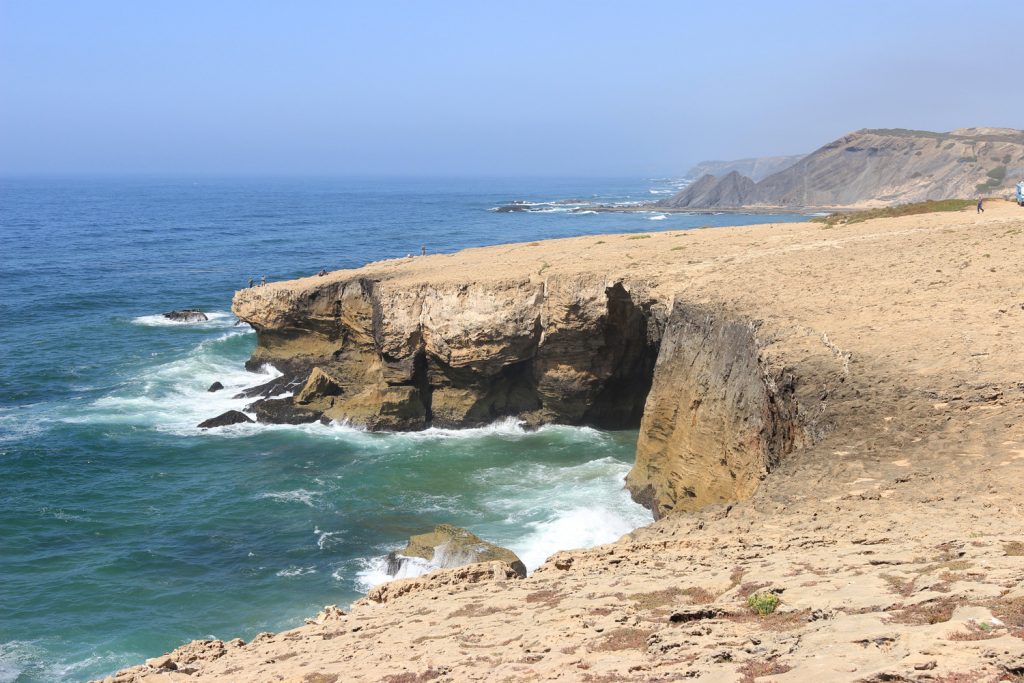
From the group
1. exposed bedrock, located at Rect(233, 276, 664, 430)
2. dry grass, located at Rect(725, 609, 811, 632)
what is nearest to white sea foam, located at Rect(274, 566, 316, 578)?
exposed bedrock, located at Rect(233, 276, 664, 430)

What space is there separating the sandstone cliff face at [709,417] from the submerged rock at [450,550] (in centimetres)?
496

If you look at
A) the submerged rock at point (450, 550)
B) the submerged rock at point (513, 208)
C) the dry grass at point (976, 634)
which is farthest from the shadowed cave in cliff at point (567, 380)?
the submerged rock at point (513, 208)

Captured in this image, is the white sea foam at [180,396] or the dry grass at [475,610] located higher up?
the dry grass at [475,610]

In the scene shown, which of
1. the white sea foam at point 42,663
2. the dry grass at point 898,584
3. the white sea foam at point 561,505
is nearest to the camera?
the dry grass at point 898,584

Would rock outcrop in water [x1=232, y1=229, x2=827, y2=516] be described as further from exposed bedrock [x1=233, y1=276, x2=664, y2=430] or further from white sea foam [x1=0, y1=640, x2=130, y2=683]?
white sea foam [x1=0, y1=640, x2=130, y2=683]

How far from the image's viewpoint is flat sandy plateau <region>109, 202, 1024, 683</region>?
8.32 m

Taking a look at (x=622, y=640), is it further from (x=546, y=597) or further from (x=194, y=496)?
(x=194, y=496)

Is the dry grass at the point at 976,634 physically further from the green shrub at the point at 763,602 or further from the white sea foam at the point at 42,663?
the white sea foam at the point at 42,663

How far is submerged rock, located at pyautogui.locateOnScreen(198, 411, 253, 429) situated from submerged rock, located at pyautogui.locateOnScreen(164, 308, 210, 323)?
21.2 m

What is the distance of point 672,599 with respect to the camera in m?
10.9

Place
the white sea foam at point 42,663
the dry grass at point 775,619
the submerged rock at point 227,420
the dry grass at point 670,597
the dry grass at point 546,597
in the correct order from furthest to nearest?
the submerged rock at point 227,420
the white sea foam at point 42,663
the dry grass at point 546,597
the dry grass at point 670,597
the dry grass at point 775,619

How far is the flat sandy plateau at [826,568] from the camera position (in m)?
8.32

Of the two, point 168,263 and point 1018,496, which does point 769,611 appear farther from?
point 168,263

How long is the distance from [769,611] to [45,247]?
298 feet
